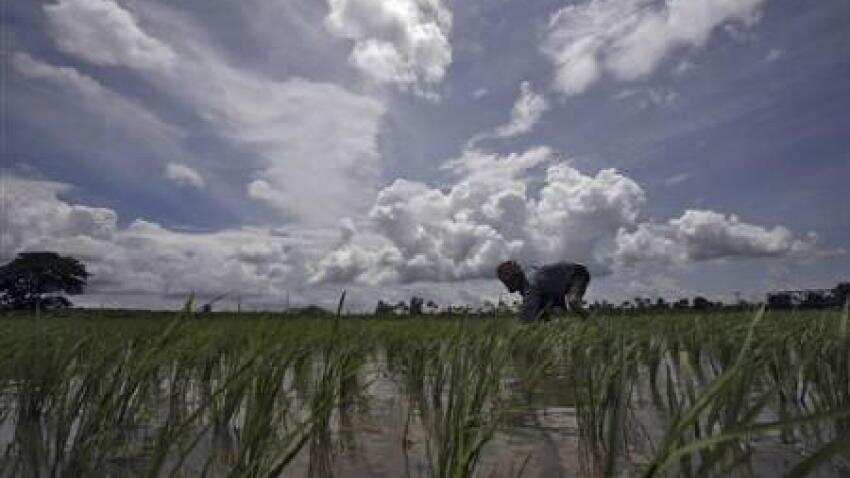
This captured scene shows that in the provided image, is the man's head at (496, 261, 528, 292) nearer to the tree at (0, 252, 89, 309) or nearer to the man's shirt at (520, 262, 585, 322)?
the man's shirt at (520, 262, 585, 322)

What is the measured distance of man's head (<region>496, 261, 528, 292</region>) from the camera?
31.7 ft

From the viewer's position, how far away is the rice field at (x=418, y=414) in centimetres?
182

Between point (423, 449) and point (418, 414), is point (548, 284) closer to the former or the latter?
point (418, 414)

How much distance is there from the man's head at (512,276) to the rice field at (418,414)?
4.24m

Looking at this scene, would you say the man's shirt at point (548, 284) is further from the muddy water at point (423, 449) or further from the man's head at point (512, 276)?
the muddy water at point (423, 449)

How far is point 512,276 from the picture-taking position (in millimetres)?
9711

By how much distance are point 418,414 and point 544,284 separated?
5.45 m

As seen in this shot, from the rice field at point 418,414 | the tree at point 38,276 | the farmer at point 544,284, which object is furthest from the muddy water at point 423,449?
the tree at point 38,276

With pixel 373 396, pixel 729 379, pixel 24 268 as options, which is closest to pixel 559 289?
pixel 373 396

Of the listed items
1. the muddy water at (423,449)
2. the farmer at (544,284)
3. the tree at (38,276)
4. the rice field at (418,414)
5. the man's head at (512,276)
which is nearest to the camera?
the rice field at (418,414)

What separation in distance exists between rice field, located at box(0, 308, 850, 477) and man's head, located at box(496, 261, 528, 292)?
424 cm

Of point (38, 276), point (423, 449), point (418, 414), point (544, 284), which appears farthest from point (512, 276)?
point (38, 276)

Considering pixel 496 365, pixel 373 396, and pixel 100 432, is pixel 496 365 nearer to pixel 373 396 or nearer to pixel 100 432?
pixel 100 432

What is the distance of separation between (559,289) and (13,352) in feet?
23.1
